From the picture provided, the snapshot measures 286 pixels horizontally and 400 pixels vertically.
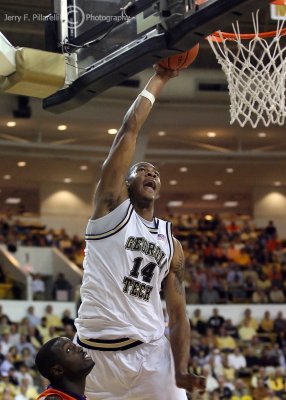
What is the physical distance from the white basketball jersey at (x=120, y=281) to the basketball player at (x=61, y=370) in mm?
838

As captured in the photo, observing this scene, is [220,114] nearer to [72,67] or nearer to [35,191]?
[35,191]

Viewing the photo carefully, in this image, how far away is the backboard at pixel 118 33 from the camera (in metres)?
4.60

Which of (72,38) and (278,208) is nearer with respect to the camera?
(72,38)

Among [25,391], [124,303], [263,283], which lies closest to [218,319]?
[263,283]

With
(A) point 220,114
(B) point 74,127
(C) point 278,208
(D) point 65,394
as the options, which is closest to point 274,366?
(A) point 220,114

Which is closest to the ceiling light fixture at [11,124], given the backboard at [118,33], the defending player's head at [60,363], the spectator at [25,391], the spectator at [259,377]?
the spectator at [25,391]

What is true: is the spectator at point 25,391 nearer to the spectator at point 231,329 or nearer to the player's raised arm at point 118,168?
the spectator at point 231,329

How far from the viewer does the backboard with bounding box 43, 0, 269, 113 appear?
4.60 m

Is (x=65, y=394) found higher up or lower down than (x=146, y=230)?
lower down

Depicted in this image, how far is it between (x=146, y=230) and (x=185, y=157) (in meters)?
18.6

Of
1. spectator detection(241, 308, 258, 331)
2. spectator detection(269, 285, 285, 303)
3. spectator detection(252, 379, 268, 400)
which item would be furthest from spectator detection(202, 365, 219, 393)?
spectator detection(269, 285, 285, 303)

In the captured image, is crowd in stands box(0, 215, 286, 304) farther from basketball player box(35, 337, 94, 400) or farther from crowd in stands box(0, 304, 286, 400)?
basketball player box(35, 337, 94, 400)

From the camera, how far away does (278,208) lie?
2861cm

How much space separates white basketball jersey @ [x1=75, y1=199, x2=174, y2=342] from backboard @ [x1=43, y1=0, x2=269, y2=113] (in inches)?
30.9
